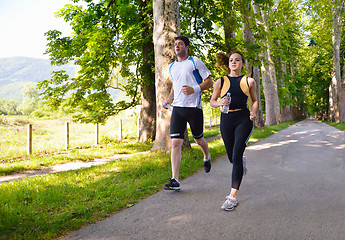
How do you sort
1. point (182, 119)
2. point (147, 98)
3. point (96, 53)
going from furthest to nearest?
1. point (147, 98)
2. point (96, 53)
3. point (182, 119)

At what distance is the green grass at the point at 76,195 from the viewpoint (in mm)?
3518

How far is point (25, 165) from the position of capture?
29.0ft

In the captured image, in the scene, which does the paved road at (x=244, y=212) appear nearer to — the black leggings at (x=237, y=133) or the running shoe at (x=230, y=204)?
the running shoe at (x=230, y=204)

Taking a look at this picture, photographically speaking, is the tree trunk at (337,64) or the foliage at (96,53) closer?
the foliage at (96,53)

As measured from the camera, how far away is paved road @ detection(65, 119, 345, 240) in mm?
3184

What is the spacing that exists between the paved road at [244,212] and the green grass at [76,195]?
30 cm

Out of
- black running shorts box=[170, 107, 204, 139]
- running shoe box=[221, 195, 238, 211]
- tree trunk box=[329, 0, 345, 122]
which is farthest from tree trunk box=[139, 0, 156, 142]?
tree trunk box=[329, 0, 345, 122]

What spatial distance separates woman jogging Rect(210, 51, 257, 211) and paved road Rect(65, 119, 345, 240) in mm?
524

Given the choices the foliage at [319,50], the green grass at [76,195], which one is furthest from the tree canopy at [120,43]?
the foliage at [319,50]

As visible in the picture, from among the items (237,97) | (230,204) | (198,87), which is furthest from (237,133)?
(198,87)

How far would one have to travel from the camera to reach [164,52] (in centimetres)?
827

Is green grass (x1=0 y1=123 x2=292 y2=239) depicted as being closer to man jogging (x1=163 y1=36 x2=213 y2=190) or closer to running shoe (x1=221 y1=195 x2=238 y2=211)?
Result: man jogging (x1=163 y1=36 x2=213 y2=190)

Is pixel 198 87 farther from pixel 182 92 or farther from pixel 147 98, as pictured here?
pixel 147 98

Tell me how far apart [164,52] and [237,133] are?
15.0 feet
